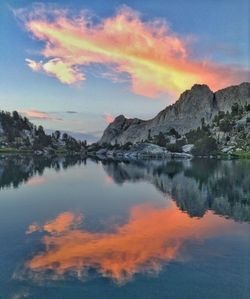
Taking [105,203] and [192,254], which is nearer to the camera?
[192,254]

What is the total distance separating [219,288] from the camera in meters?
24.7

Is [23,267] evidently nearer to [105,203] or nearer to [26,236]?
[26,236]

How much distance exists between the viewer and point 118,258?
30578mm

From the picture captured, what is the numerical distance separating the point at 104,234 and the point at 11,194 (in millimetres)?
35270

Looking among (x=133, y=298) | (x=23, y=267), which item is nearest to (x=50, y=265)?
(x=23, y=267)

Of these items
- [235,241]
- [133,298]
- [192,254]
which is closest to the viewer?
[133,298]

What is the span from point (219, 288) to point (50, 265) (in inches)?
486

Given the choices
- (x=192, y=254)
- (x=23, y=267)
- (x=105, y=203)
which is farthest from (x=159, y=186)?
(x=23, y=267)

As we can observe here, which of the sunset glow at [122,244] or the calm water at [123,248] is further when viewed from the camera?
the sunset glow at [122,244]

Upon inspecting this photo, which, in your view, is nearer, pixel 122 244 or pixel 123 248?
pixel 123 248

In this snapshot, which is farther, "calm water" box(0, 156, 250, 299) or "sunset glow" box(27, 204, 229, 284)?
"sunset glow" box(27, 204, 229, 284)

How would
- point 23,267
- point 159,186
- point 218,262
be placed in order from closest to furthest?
point 23,267 → point 218,262 → point 159,186

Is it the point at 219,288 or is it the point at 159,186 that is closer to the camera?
the point at 219,288

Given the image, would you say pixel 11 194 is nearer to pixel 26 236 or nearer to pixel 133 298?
pixel 26 236
